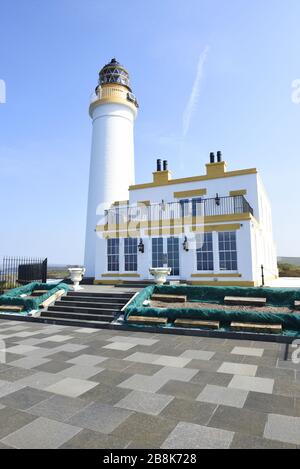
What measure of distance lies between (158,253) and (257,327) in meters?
10.1

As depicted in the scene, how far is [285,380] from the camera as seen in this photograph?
17.1 ft

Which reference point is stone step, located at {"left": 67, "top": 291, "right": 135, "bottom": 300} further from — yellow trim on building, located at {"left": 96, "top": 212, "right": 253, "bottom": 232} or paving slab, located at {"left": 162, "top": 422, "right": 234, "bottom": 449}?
paving slab, located at {"left": 162, "top": 422, "right": 234, "bottom": 449}

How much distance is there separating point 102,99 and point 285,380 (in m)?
24.5

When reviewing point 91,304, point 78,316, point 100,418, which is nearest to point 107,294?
point 91,304

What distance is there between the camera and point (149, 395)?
15.3 ft

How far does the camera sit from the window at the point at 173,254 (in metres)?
17.5

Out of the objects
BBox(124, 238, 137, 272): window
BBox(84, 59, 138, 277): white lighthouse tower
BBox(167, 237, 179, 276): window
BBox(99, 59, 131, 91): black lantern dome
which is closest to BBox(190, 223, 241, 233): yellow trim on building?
BBox(167, 237, 179, 276): window

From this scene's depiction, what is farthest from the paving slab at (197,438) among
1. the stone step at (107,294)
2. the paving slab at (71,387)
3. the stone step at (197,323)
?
the stone step at (107,294)

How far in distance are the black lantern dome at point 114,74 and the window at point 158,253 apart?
15.7 meters

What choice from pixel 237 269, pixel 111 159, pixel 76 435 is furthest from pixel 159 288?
pixel 111 159

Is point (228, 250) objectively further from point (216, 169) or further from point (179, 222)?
point (216, 169)

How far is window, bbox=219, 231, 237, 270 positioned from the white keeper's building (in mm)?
52

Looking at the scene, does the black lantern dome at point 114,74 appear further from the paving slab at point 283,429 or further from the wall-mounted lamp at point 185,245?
the paving slab at point 283,429
